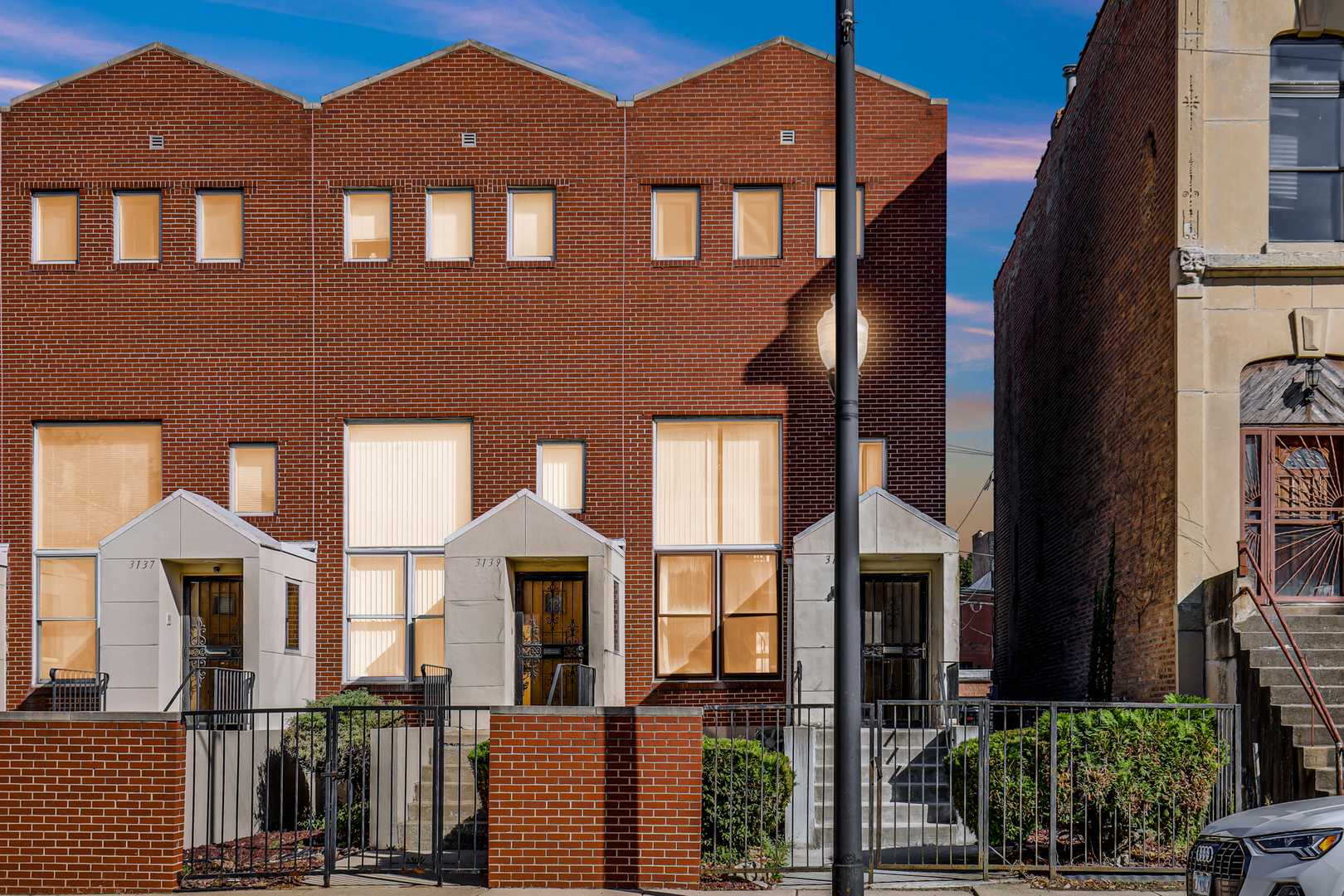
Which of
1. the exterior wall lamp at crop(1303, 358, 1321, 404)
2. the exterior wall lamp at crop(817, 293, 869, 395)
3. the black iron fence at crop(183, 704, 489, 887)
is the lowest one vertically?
the black iron fence at crop(183, 704, 489, 887)

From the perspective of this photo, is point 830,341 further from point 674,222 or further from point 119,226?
point 119,226

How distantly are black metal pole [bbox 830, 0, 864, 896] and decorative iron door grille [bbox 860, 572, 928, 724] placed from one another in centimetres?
999

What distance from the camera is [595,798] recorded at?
1166cm

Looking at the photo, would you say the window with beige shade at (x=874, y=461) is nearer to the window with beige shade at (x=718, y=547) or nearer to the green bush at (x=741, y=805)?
the window with beige shade at (x=718, y=547)

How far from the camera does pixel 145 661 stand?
18.8m

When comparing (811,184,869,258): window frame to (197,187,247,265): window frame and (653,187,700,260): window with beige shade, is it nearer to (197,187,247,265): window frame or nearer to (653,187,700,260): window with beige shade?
(653,187,700,260): window with beige shade

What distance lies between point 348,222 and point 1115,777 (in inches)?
596

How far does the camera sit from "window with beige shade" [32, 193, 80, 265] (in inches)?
859

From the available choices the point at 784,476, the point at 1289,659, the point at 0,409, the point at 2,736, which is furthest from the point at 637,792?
the point at 0,409

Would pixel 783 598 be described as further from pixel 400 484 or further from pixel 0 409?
pixel 0 409

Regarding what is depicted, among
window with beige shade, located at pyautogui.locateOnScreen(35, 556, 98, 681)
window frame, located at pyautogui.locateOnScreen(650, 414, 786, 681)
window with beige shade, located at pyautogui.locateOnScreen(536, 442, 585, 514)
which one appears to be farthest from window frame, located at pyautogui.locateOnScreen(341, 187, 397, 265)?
window with beige shade, located at pyautogui.locateOnScreen(35, 556, 98, 681)

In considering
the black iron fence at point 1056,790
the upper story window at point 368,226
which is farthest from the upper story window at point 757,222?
the black iron fence at point 1056,790

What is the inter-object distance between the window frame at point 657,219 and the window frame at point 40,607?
10.3m

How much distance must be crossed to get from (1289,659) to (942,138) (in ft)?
35.9
